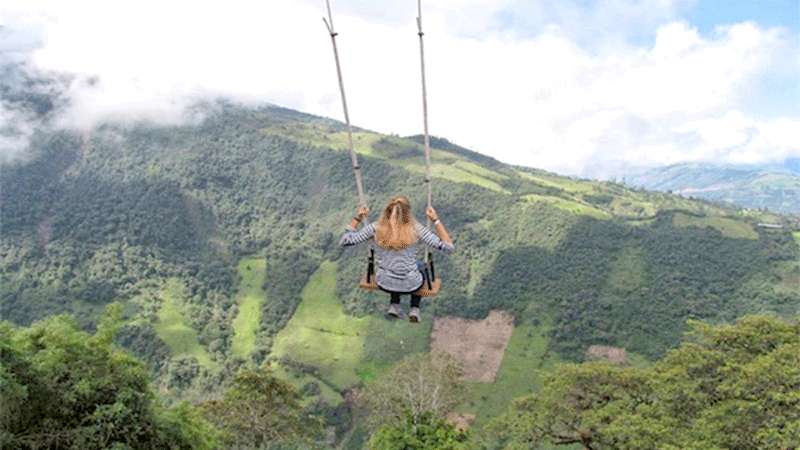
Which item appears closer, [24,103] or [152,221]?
[152,221]

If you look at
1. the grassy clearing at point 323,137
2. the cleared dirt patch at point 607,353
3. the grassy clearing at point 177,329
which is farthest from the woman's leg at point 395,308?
the grassy clearing at point 323,137

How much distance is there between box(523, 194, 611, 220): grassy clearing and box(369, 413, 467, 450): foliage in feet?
222

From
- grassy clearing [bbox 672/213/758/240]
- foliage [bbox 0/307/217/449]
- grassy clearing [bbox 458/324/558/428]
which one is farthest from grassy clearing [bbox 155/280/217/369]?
foliage [bbox 0/307/217/449]

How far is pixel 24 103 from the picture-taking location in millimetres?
129750

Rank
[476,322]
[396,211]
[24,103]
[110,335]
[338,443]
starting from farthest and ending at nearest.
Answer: [24,103]
[476,322]
[338,443]
[110,335]
[396,211]

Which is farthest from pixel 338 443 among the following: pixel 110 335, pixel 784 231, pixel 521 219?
pixel 784 231

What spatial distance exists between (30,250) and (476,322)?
66.2 m

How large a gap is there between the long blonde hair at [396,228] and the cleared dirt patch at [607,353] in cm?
5669

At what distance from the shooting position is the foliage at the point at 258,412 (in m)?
23.9

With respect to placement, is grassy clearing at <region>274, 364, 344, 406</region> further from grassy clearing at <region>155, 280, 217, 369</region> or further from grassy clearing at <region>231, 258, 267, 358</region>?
grassy clearing at <region>155, 280, 217, 369</region>

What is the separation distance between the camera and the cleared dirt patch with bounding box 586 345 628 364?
2375 inches

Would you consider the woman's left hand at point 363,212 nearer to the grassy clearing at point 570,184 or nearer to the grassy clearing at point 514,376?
the grassy clearing at point 514,376

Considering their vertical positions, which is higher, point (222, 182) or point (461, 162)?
point (461, 162)

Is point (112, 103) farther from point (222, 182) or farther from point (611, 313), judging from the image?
point (611, 313)
